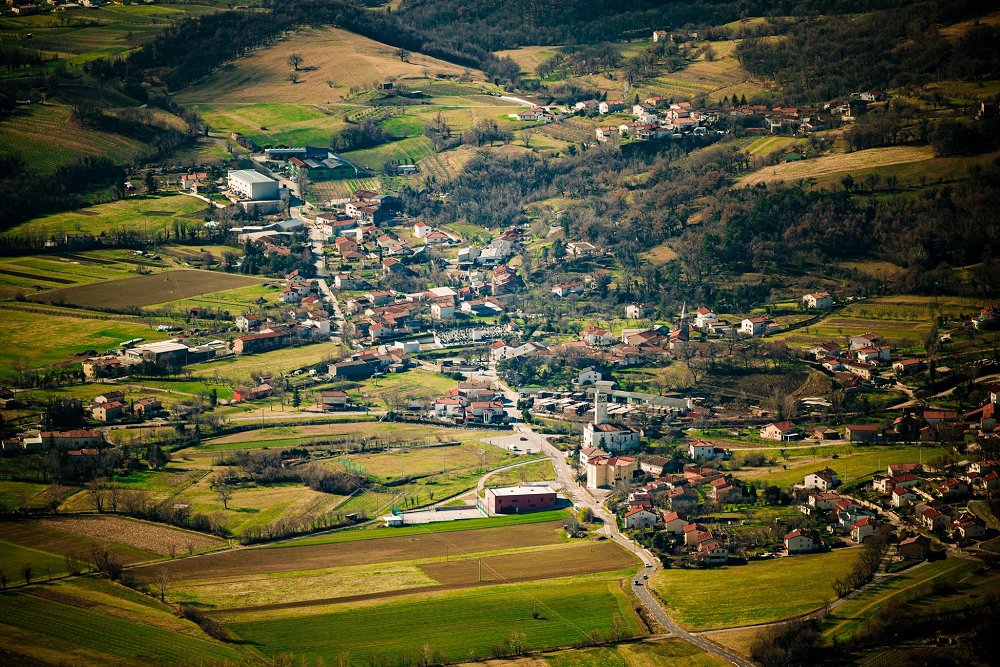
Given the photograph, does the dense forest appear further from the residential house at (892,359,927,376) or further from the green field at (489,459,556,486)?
the green field at (489,459,556,486)

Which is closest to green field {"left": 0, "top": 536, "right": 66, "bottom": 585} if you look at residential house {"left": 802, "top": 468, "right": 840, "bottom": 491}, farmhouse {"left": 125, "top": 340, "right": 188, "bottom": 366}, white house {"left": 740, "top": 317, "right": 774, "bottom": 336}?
farmhouse {"left": 125, "top": 340, "right": 188, "bottom": 366}

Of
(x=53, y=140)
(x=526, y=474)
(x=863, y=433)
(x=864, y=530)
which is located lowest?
(x=526, y=474)

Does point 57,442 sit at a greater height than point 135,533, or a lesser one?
greater

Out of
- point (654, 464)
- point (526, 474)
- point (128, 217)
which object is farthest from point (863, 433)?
point (128, 217)

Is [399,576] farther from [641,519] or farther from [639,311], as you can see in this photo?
[639,311]

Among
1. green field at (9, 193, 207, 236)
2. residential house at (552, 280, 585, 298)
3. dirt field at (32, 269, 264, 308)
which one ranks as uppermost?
green field at (9, 193, 207, 236)

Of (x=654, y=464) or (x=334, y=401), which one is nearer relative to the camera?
(x=654, y=464)

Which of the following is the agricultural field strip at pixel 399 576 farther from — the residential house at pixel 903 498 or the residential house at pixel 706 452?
the residential house at pixel 903 498
